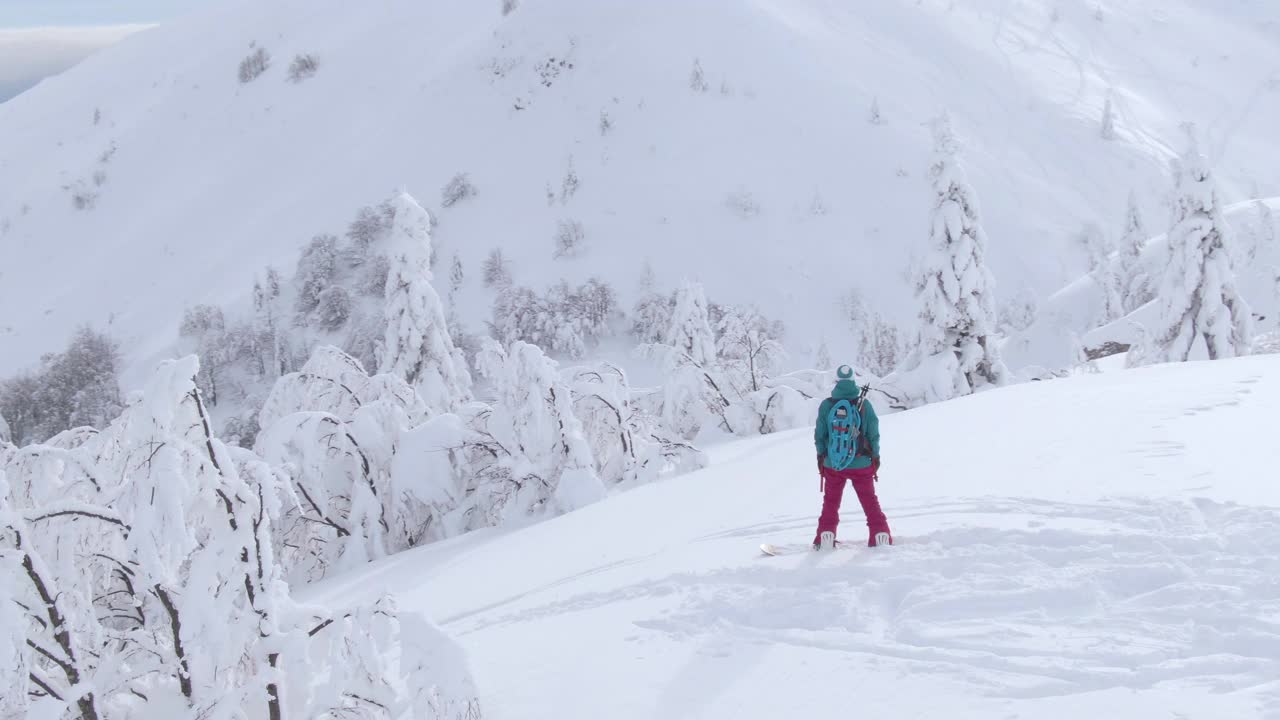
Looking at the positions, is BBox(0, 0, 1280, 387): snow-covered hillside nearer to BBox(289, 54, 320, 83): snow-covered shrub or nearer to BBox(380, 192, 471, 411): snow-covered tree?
BBox(289, 54, 320, 83): snow-covered shrub

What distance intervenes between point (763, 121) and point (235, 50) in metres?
76.7

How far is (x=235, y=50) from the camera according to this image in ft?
348

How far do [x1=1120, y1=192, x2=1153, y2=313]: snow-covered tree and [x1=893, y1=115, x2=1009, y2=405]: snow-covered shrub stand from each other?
93.5ft

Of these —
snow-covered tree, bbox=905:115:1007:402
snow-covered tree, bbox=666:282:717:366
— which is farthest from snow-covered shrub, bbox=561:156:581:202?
snow-covered tree, bbox=905:115:1007:402

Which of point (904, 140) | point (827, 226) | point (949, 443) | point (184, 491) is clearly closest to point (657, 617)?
point (184, 491)

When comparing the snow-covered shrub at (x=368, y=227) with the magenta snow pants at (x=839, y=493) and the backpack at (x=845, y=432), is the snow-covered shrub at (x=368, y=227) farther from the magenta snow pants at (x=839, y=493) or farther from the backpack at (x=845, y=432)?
the magenta snow pants at (x=839, y=493)

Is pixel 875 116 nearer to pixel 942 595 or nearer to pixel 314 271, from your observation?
pixel 314 271

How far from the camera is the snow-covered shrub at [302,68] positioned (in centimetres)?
9694

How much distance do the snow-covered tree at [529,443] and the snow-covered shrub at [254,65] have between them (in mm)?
104793

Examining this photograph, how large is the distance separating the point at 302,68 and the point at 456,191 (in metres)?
40.8

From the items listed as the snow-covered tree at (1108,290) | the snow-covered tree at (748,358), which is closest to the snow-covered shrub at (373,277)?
the snow-covered tree at (748,358)

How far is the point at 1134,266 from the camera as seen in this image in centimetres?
4816

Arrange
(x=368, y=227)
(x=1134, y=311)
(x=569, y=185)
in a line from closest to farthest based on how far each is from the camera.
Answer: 1. (x=1134, y=311)
2. (x=368, y=227)
3. (x=569, y=185)

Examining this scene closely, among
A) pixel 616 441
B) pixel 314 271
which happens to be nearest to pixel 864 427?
pixel 616 441
